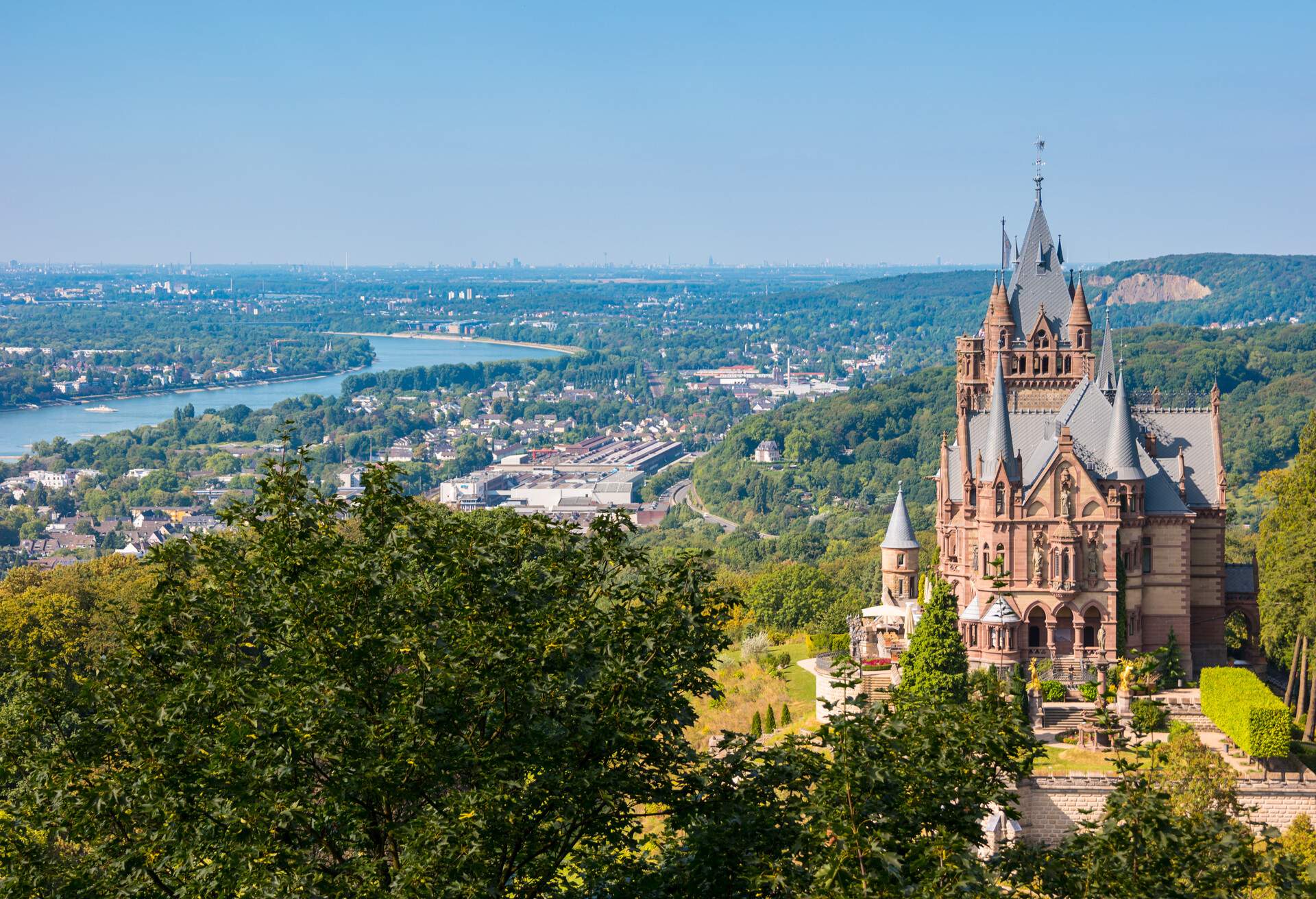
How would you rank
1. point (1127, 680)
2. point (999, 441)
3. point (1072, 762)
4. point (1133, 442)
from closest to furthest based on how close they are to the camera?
point (1072, 762), point (1127, 680), point (1133, 442), point (999, 441)

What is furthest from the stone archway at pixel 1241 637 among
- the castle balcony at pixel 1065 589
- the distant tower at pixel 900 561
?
the distant tower at pixel 900 561

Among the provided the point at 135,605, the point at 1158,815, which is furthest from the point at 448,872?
the point at 135,605

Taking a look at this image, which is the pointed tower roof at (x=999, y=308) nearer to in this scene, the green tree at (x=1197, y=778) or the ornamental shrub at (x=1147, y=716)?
the ornamental shrub at (x=1147, y=716)

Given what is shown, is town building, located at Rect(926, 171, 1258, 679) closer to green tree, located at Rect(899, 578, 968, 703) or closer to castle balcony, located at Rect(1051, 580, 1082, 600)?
castle balcony, located at Rect(1051, 580, 1082, 600)

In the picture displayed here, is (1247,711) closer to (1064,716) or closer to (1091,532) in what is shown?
(1064,716)

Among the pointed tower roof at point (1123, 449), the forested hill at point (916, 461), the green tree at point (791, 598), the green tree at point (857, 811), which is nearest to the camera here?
the green tree at point (857, 811)

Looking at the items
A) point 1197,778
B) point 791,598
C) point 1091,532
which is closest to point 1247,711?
point 1197,778
